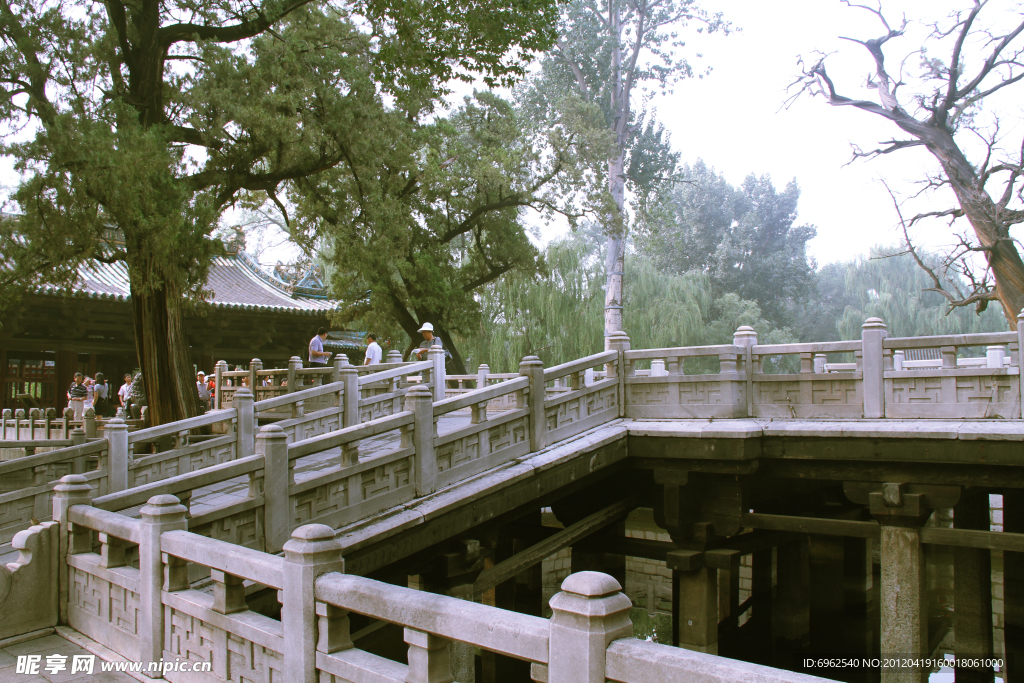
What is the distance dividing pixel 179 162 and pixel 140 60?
1.40 metres

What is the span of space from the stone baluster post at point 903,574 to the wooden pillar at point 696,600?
5.35 feet

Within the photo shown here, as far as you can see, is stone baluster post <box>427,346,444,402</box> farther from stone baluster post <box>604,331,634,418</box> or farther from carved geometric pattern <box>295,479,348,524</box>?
carved geometric pattern <box>295,479,348,524</box>

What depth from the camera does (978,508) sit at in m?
9.24

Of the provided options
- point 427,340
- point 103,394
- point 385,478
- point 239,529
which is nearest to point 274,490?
point 239,529

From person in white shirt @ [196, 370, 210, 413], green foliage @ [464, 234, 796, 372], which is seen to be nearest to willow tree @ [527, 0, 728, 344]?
green foliage @ [464, 234, 796, 372]

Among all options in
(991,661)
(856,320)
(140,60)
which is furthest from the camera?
(856,320)

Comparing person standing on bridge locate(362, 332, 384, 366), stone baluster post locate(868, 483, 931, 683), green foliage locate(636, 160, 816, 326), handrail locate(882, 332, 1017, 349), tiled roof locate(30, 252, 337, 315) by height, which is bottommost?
stone baluster post locate(868, 483, 931, 683)

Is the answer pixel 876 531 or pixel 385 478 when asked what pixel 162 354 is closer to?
pixel 385 478

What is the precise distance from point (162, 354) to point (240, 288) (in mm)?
10522

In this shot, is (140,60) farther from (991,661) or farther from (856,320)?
(856,320)

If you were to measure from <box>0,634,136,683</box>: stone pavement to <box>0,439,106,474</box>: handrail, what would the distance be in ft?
9.56

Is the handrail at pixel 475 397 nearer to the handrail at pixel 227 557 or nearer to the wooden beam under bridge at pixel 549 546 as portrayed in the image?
the wooden beam under bridge at pixel 549 546

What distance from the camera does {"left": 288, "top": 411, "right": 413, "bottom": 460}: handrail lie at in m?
5.22

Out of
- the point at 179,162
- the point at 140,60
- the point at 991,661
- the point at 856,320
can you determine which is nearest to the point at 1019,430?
the point at 991,661
